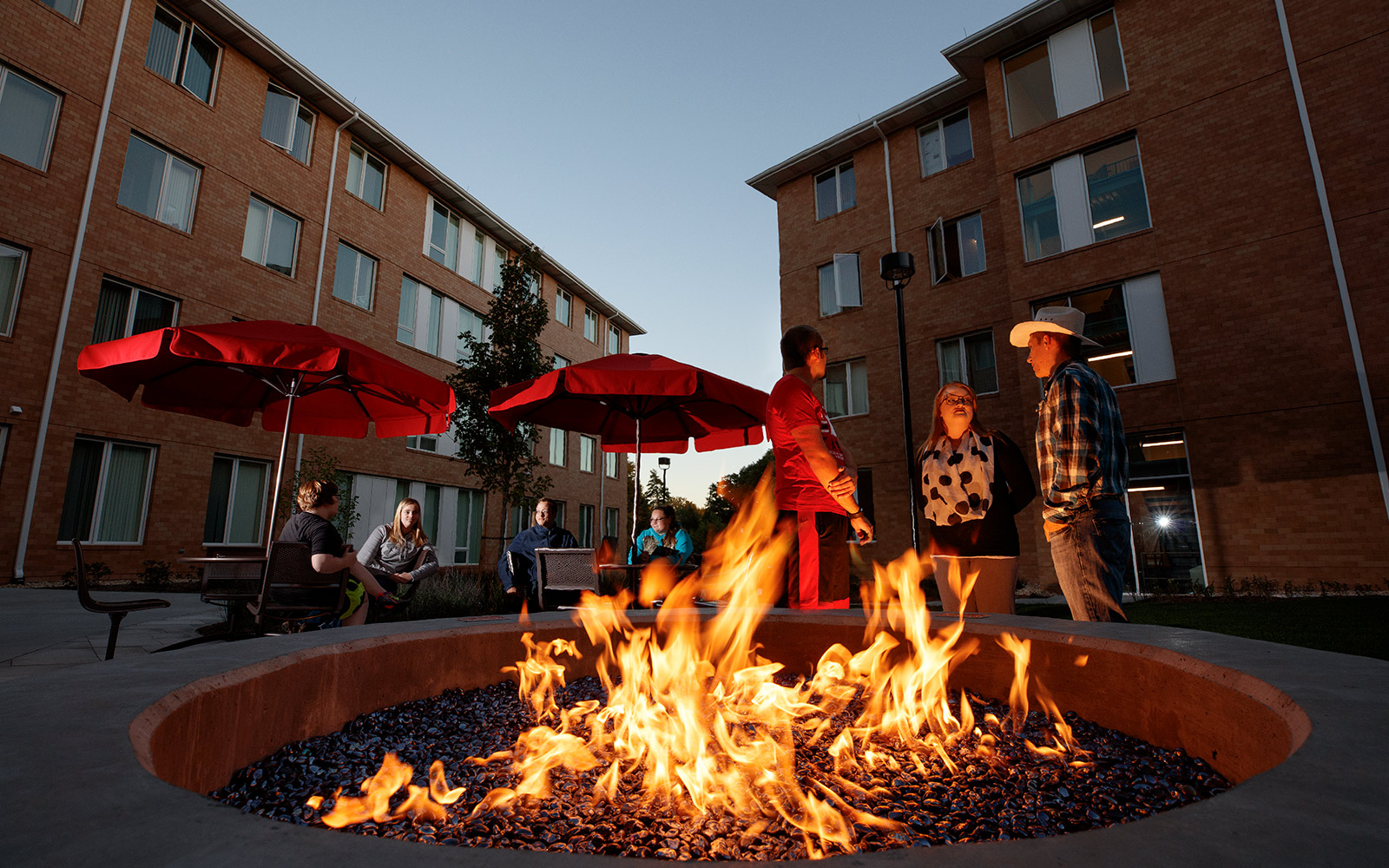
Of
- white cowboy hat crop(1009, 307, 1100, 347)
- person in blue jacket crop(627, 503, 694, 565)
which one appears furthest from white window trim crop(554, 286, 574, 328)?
white cowboy hat crop(1009, 307, 1100, 347)

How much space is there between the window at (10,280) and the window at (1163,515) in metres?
18.5

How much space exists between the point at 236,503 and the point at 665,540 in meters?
9.99

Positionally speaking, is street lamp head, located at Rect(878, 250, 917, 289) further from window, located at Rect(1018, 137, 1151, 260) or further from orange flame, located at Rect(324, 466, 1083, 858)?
orange flame, located at Rect(324, 466, 1083, 858)

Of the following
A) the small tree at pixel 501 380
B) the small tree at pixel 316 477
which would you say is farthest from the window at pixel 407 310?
the small tree at pixel 501 380

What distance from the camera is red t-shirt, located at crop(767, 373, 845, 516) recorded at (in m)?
3.46

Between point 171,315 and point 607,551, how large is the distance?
34.0 ft

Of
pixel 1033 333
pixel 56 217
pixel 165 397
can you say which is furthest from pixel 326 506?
pixel 56 217

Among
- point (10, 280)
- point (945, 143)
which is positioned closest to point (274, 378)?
point (10, 280)

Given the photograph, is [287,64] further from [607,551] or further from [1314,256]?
[1314,256]

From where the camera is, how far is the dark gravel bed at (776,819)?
4.88 ft

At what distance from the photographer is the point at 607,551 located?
28.5 ft

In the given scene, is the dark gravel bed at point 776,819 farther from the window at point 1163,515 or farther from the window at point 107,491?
the window at point 107,491

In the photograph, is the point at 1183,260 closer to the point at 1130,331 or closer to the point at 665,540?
the point at 1130,331

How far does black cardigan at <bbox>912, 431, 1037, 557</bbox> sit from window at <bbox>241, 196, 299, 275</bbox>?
622 inches
